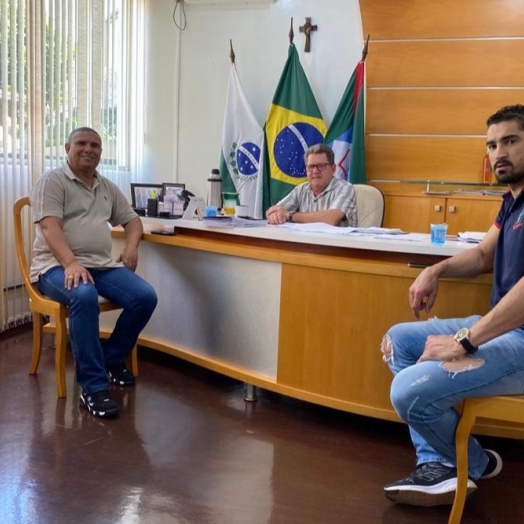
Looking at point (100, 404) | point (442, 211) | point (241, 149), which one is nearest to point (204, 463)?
point (100, 404)

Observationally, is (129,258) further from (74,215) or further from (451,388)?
(451,388)

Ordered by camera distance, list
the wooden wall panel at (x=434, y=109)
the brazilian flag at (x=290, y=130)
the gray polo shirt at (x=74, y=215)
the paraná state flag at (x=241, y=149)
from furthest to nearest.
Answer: the paraná state flag at (x=241, y=149) → the brazilian flag at (x=290, y=130) → the wooden wall panel at (x=434, y=109) → the gray polo shirt at (x=74, y=215)

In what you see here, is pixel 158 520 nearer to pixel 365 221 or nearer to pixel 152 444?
pixel 152 444

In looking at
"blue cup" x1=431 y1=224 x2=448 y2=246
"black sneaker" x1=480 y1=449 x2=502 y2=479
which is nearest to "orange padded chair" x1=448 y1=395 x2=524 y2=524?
"black sneaker" x1=480 y1=449 x2=502 y2=479

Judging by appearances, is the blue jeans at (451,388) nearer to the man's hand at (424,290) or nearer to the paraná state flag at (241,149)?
the man's hand at (424,290)

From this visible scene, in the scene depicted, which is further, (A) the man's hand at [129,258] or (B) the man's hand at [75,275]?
(A) the man's hand at [129,258]

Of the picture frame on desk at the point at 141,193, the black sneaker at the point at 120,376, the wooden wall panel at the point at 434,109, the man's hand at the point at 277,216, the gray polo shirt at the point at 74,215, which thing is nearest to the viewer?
the gray polo shirt at the point at 74,215

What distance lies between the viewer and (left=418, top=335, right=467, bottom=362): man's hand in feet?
5.09

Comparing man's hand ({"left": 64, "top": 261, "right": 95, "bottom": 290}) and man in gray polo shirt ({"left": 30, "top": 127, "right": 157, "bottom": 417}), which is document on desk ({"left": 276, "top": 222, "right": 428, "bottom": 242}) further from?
man's hand ({"left": 64, "top": 261, "right": 95, "bottom": 290})

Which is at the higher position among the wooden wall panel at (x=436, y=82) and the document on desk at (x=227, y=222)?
the wooden wall panel at (x=436, y=82)

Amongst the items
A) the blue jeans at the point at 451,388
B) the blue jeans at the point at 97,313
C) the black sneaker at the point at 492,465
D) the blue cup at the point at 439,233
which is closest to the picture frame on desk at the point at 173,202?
the blue jeans at the point at 97,313

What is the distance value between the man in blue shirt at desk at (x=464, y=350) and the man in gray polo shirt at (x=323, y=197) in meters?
1.19

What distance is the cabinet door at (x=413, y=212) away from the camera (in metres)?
3.90

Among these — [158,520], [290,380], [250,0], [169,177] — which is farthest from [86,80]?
[158,520]
